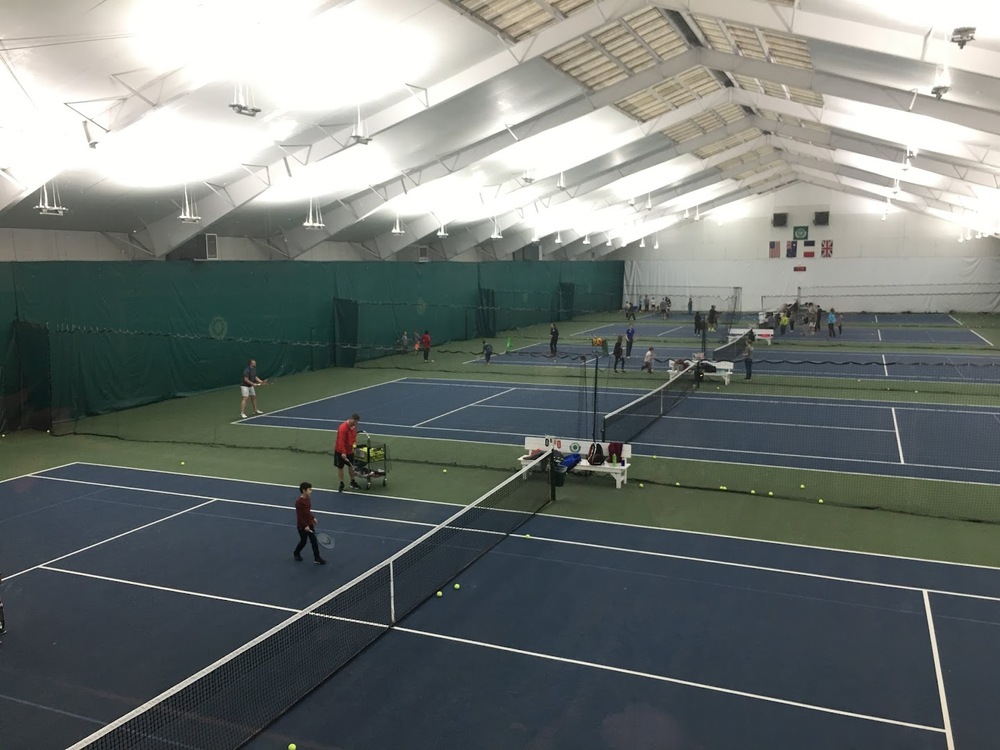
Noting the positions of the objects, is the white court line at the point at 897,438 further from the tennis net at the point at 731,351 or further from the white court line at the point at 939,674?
the tennis net at the point at 731,351

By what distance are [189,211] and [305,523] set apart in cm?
1590

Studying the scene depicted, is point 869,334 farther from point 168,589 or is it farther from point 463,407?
point 168,589

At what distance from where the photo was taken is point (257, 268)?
27.7 m

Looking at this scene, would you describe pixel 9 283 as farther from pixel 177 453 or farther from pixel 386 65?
pixel 386 65

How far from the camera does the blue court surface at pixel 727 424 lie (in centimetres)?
1622

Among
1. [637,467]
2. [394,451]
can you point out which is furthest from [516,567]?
[394,451]

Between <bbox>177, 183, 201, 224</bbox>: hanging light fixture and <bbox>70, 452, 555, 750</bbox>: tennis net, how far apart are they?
49.8 feet

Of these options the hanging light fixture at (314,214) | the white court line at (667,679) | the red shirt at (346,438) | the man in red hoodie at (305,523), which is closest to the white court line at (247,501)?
the red shirt at (346,438)

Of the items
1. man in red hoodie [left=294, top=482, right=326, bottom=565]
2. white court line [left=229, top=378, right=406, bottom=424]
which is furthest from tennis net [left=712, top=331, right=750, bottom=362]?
man in red hoodie [left=294, top=482, right=326, bottom=565]

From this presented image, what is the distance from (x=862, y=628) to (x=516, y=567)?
4.16m

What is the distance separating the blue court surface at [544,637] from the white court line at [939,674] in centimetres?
2

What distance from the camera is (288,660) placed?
7578 mm

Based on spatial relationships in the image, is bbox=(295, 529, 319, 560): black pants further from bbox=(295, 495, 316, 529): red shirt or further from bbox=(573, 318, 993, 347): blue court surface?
bbox=(573, 318, 993, 347): blue court surface

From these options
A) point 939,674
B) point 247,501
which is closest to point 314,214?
point 247,501
